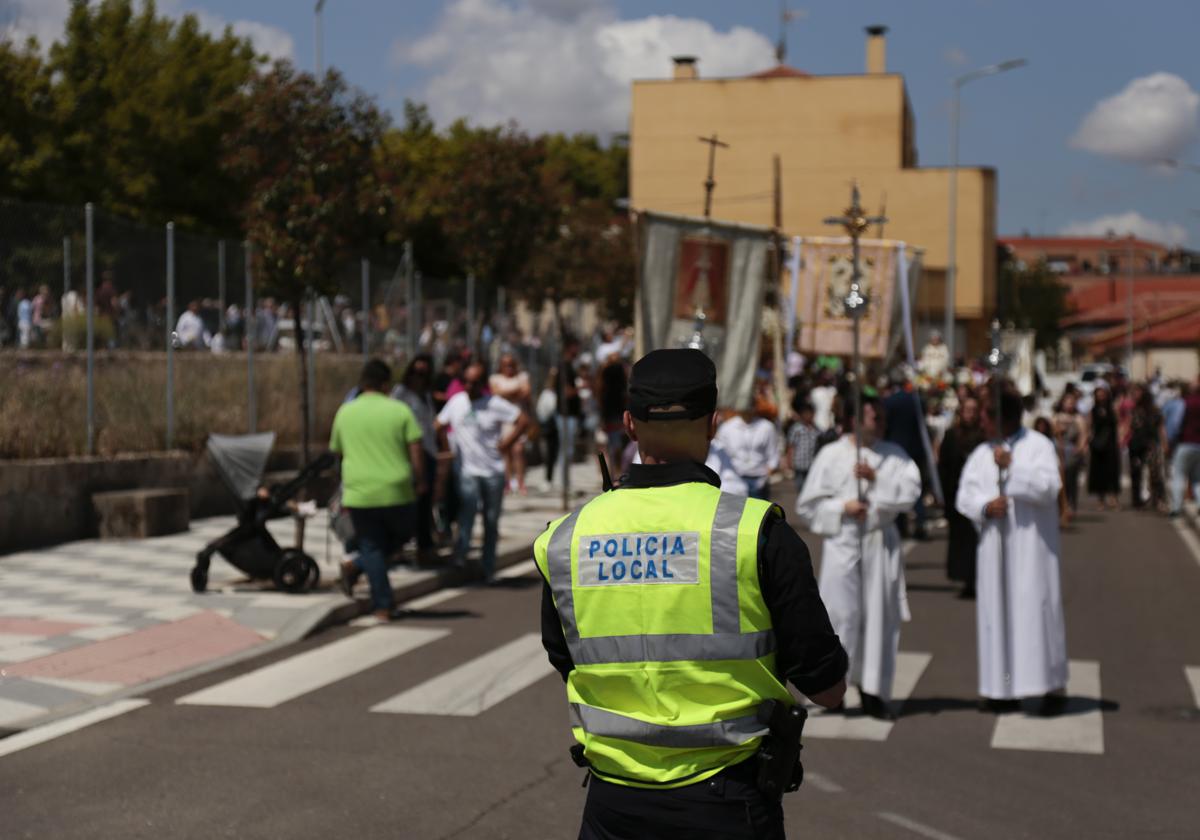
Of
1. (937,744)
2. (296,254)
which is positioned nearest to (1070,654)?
(937,744)

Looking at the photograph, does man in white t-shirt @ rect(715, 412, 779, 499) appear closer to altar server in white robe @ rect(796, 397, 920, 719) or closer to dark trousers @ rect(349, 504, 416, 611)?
dark trousers @ rect(349, 504, 416, 611)

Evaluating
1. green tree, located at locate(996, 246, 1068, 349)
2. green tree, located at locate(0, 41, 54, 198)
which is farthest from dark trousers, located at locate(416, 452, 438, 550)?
green tree, located at locate(996, 246, 1068, 349)

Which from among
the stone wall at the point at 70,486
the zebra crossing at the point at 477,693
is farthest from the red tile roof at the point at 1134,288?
the zebra crossing at the point at 477,693

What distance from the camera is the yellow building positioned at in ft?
190

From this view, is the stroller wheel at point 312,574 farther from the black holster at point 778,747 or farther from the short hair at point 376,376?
the black holster at point 778,747

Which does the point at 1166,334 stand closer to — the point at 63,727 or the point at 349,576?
the point at 349,576

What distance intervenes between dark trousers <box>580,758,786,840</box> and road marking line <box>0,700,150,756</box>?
5307 millimetres

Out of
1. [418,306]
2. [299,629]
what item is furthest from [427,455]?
[418,306]

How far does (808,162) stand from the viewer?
59.4 metres

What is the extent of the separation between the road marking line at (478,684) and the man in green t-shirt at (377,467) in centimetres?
134

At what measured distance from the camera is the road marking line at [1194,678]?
9.74m

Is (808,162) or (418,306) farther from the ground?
(808,162)

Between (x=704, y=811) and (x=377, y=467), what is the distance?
8.63 metres

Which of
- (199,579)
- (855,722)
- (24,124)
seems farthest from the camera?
(24,124)
